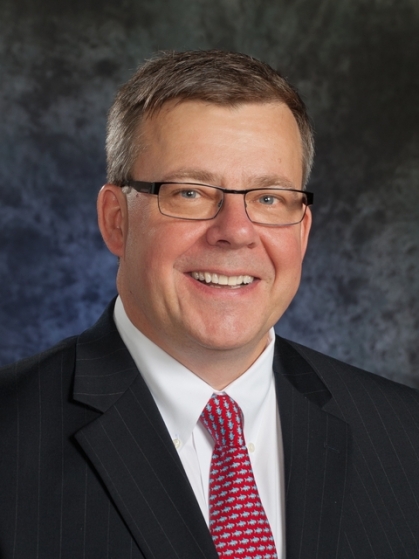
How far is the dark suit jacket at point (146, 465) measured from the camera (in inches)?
112

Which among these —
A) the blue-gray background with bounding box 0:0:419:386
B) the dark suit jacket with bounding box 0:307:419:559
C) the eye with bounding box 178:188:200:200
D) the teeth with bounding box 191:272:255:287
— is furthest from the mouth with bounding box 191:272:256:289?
the blue-gray background with bounding box 0:0:419:386

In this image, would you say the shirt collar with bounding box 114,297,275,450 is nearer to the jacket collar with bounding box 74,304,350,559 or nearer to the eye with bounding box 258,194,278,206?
the jacket collar with bounding box 74,304,350,559

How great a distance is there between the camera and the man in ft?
9.50

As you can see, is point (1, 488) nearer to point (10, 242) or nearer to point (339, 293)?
point (10, 242)

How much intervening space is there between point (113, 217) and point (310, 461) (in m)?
1.04

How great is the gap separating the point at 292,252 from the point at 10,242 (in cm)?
226

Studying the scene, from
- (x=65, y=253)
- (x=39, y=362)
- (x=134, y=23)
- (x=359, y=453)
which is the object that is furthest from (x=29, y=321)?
(x=359, y=453)

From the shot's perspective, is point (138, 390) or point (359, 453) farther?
point (359, 453)

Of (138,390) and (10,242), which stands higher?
(10,242)

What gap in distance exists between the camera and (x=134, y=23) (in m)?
5.08

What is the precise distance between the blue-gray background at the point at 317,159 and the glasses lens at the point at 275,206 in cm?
203

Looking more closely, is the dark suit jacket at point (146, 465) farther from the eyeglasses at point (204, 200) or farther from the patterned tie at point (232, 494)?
the eyeglasses at point (204, 200)

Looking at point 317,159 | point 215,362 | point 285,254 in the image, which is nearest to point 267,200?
point 285,254

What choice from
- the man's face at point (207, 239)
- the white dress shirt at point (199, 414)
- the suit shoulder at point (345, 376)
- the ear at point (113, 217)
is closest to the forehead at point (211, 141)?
the man's face at point (207, 239)
